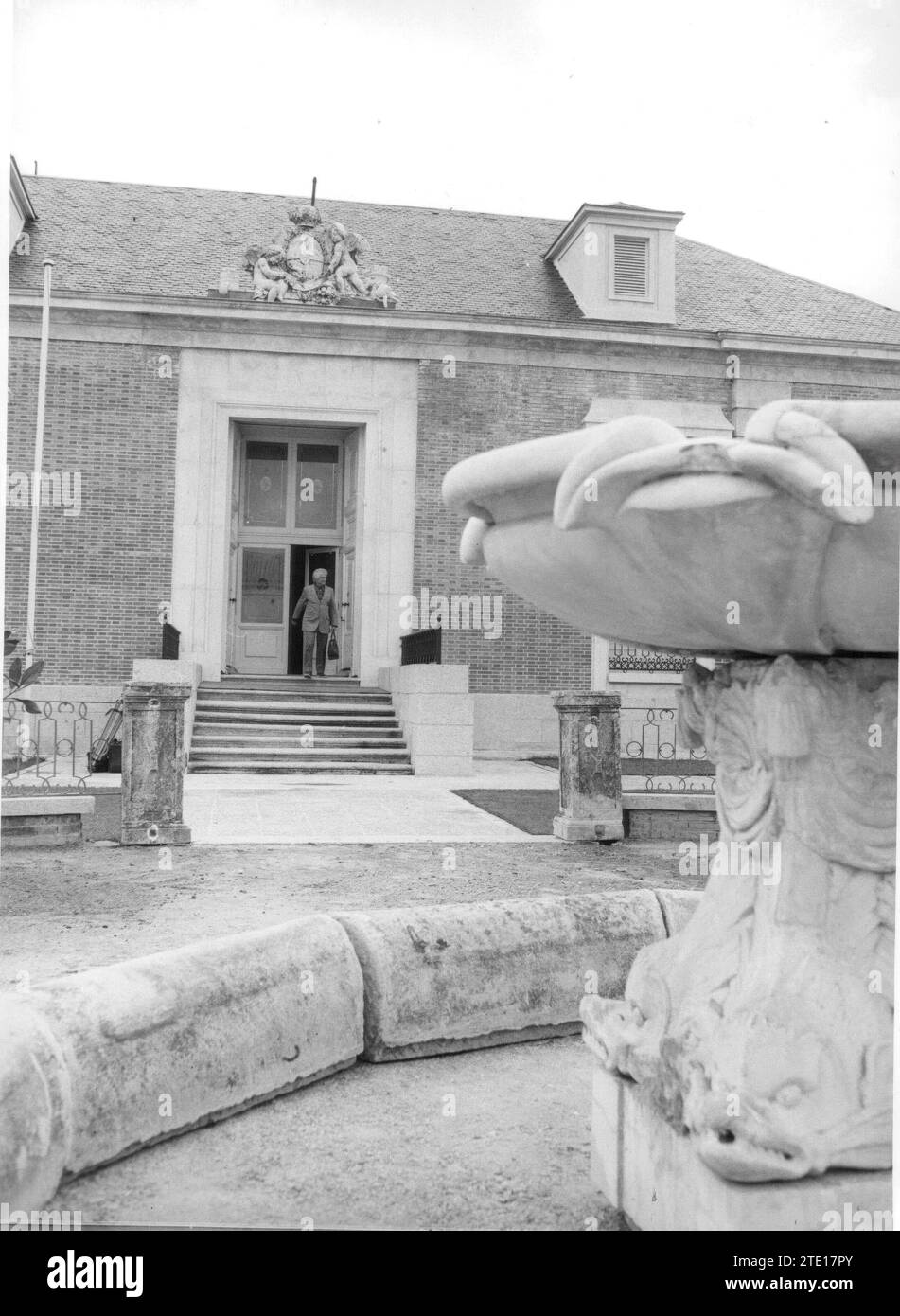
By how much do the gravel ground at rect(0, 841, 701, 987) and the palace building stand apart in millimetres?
7235

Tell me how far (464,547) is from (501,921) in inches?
54.7

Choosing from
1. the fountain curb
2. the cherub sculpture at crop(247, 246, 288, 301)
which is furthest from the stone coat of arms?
the fountain curb

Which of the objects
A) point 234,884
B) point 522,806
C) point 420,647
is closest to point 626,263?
point 420,647

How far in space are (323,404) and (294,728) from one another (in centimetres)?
530

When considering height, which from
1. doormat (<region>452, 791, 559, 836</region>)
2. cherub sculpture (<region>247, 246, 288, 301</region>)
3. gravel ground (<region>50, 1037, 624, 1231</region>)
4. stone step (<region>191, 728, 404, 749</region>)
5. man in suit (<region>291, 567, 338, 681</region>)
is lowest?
doormat (<region>452, 791, 559, 836</region>)

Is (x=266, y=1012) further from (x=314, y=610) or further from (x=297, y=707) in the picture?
(x=314, y=610)

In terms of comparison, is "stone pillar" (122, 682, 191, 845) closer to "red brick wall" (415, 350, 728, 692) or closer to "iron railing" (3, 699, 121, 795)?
"iron railing" (3, 699, 121, 795)

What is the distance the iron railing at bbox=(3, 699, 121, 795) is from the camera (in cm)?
1121

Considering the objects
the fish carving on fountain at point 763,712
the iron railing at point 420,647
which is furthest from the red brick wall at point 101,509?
the fish carving on fountain at point 763,712

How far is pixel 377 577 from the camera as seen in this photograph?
56.0 ft

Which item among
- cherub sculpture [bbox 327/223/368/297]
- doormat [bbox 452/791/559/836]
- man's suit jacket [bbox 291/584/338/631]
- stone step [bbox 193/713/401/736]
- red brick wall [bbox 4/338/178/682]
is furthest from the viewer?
cherub sculpture [bbox 327/223/368/297]

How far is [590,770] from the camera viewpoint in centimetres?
877
